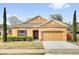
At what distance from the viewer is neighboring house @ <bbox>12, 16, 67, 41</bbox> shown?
13867mm

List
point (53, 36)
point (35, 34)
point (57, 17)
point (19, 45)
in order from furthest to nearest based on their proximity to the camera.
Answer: point (53, 36) < point (35, 34) < point (57, 17) < point (19, 45)

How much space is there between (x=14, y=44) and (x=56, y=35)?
2.91m

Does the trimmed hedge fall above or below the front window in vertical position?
below

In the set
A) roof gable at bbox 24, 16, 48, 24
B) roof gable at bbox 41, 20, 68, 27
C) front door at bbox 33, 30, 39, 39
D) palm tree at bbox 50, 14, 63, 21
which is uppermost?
palm tree at bbox 50, 14, 63, 21

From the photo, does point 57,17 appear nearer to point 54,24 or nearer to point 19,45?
point 54,24

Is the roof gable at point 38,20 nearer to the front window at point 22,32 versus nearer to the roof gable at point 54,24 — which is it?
the roof gable at point 54,24

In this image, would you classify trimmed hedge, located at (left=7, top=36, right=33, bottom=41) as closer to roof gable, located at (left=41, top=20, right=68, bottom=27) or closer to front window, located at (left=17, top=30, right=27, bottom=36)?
front window, located at (left=17, top=30, right=27, bottom=36)

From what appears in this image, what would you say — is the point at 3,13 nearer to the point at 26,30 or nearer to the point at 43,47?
the point at 26,30

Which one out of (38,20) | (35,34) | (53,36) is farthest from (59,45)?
(38,20)

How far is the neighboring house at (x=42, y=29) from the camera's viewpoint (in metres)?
13.9

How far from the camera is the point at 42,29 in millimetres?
14664

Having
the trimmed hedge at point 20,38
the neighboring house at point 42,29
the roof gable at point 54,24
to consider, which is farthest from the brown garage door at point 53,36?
the trimmed hedge at point 20,38

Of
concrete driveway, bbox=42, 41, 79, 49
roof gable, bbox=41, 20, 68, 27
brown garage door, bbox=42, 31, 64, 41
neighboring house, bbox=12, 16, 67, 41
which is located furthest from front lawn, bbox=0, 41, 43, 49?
roof gable, bbox=41, 20, 68, 27

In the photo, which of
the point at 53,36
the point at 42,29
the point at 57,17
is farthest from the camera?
the point at 42,29
